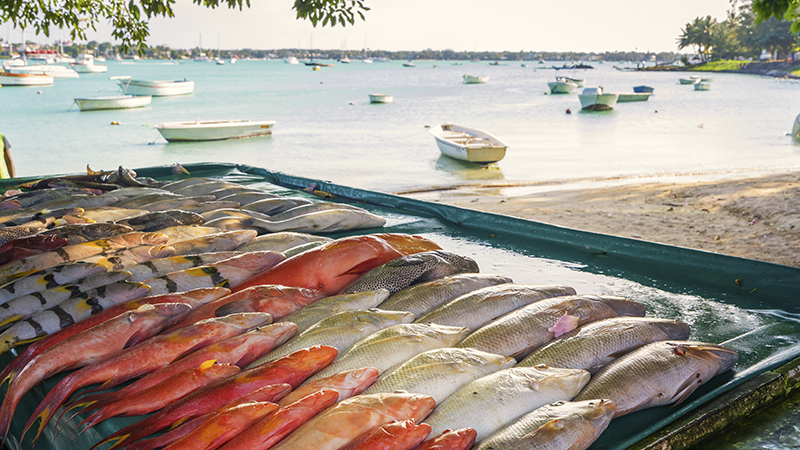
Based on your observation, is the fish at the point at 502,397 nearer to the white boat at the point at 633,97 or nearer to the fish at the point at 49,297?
the fish at the point at 49,297

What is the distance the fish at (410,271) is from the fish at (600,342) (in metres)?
0.96

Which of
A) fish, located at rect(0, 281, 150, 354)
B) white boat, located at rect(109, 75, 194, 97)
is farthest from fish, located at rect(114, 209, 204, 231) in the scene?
white boat, located at rect(109, 75, 194, 97)

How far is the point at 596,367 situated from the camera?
2.37 metres

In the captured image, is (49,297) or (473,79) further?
(473,79)

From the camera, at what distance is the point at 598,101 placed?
47531 millimetres

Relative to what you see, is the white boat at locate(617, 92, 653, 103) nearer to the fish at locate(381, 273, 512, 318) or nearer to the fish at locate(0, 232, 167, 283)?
the fish at locate(381, 273, 512, 318)

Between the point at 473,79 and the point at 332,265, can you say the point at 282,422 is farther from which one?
the point at 473,79

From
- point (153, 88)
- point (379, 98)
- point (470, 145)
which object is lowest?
point (470, 145)

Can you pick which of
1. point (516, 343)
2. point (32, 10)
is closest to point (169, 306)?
point (516, 343)

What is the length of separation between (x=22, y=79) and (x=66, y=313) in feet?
285

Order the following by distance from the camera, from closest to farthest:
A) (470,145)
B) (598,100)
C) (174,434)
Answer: (174,434) < (470,145) < (598,100)

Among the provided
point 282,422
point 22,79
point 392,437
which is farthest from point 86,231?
point 22,79

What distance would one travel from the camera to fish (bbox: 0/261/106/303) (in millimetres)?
3148

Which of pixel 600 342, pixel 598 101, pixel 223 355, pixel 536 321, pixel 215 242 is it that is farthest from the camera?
pixel 598 101
